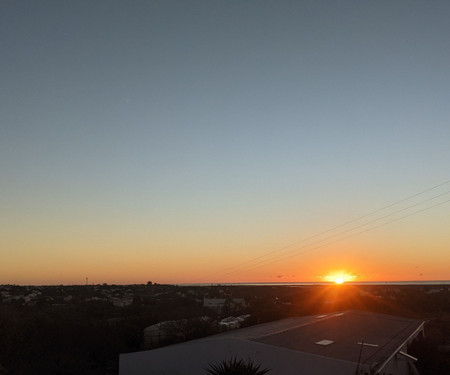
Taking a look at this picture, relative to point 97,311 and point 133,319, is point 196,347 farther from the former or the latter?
point 97,311

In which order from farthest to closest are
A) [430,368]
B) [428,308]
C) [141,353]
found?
[428,308] < [430,368] < [141,353]

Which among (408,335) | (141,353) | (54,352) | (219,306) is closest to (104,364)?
(54,352)

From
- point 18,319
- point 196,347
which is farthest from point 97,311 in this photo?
point 196,347

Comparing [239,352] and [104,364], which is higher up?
[239,352]

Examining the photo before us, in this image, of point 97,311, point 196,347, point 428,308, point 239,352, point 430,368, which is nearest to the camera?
point 239,352

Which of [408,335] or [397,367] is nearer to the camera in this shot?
[397,367]

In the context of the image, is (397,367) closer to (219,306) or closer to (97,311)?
(97,311)
